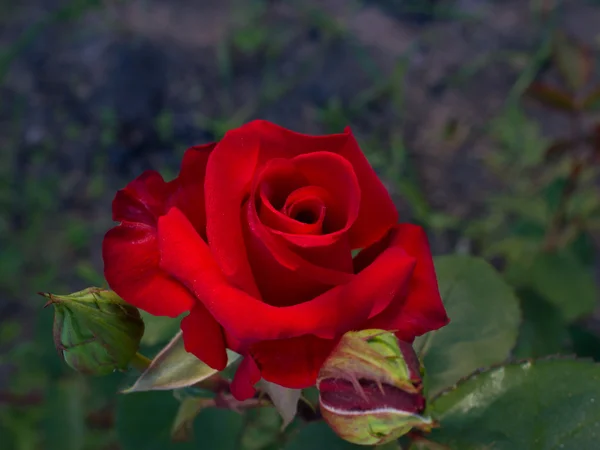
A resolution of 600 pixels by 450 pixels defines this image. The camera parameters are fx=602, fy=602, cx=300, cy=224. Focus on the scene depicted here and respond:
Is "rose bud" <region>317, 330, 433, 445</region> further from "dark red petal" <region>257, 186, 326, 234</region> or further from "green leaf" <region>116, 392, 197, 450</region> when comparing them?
"green leaf" <region>116, 392, 197, 450</region>

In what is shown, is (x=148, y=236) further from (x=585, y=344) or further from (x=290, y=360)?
(x=585, y=344)

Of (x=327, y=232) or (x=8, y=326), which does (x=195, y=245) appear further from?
(x=8, y=326)

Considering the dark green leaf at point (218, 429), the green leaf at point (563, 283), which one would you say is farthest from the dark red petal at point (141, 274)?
the green leaf at point (563, 283)

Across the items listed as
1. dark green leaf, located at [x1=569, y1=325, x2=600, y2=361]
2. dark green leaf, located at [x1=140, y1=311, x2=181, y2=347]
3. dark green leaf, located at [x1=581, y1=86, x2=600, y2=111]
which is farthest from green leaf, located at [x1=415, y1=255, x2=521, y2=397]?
dark green leaf, located at [x1=581, y1=86, x2=600, y2=111]

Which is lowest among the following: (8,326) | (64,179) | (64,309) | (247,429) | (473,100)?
(8,326)

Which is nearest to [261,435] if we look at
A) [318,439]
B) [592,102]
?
[318,439]

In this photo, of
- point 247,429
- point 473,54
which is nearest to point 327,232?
point 247,429

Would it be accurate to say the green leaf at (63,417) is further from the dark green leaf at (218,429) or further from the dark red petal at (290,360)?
the dark red petal at (290,360)
